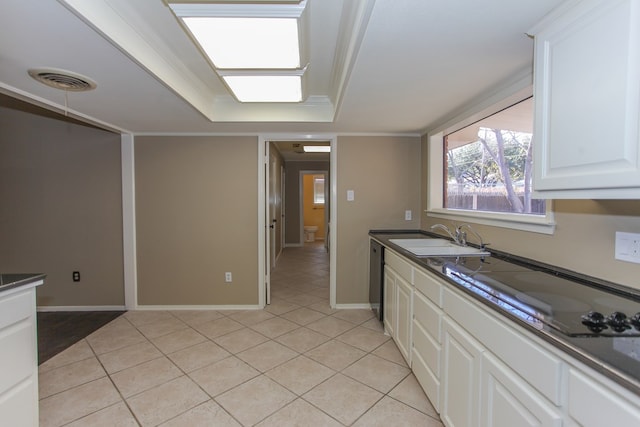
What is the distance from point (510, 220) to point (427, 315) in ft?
2.66

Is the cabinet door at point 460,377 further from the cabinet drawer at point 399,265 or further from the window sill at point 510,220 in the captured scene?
the window sill at point 510,220

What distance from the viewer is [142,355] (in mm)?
2430

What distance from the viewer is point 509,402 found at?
1042 mm

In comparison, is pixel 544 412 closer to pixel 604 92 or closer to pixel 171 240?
pixel 604 92

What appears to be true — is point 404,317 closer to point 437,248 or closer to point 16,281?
point 437,248

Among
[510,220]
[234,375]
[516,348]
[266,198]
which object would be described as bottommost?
[234,375]

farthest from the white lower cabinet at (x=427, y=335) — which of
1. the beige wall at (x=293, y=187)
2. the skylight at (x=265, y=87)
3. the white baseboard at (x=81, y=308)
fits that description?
the beige wall at (x=293, y=187)

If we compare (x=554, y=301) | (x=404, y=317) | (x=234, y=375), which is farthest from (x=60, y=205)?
(x=554, y=301)

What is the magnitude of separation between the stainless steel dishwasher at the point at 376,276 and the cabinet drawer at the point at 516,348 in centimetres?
145

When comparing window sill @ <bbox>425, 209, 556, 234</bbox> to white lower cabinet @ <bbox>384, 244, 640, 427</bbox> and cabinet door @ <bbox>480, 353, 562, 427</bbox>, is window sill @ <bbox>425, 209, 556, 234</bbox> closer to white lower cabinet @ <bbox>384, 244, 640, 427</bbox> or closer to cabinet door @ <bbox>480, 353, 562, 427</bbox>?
white lower cabinet @ <bbox>384, 244, 640, 427</bbox>

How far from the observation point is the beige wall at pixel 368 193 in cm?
337

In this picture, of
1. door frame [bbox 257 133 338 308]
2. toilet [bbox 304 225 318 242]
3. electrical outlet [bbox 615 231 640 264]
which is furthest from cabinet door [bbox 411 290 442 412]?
toilet [bbox 304 225 318 242]

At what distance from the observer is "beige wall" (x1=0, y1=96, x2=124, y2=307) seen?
3303 millimetres

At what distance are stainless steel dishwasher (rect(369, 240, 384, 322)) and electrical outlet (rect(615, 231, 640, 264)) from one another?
5.67 feet
